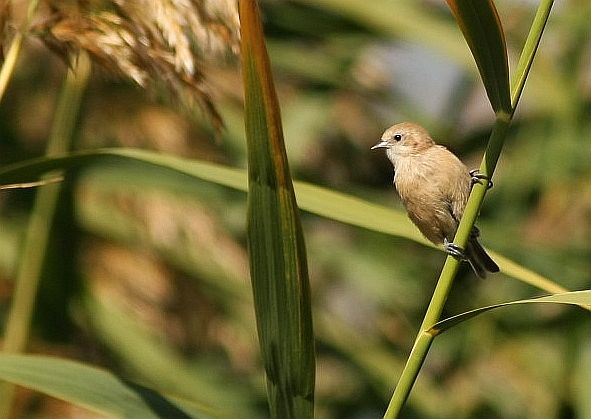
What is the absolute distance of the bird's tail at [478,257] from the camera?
3.73 feet

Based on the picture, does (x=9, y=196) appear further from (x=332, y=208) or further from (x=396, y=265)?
(x=332, y=208)

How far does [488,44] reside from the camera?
2.88 ft

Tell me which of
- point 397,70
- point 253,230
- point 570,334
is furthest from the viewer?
point 397,70

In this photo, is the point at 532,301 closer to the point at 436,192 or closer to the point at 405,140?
the point at 436,192

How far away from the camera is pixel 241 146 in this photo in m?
2.39

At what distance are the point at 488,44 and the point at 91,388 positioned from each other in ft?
1.52

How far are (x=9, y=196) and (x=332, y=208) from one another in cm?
145

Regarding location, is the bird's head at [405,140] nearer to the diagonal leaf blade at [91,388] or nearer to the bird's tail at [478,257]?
the bird's tail at [478,257]

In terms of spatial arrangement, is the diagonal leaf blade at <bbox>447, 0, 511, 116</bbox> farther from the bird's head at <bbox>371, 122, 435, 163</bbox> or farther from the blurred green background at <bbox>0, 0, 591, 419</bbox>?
the blurred green background at <bbox>0, 0, 591, 419</bbox>

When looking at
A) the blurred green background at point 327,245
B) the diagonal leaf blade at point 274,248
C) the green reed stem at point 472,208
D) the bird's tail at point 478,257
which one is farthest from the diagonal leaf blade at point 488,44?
the blurred green background at point 327,245

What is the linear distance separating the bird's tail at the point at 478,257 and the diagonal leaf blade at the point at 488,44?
280mm

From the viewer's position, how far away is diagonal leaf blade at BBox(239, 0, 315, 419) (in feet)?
2.82

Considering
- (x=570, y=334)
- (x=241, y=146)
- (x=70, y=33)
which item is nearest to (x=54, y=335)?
(x=241, y=146)

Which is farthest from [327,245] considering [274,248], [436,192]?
[274,248]
